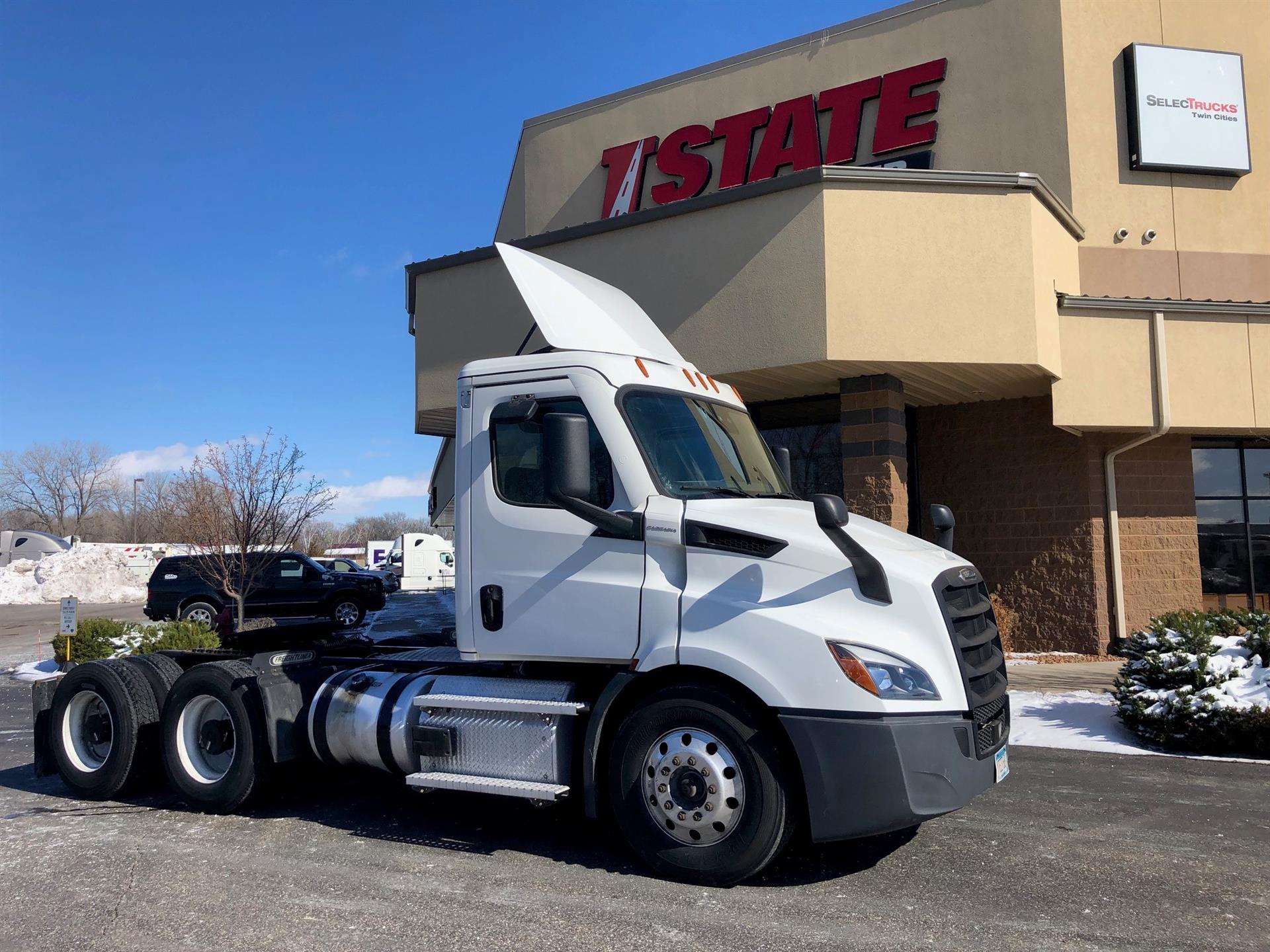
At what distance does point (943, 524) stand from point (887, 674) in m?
1.46

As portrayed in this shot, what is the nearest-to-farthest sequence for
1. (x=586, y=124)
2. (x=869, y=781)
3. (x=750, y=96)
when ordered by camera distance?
(x=869, y=781) < (x=750, y=96) < (x=586, y=124)

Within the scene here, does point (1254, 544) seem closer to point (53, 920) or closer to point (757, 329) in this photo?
point (757, 329)

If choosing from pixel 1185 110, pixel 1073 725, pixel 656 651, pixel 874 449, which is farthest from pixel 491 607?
pixel 1185 110

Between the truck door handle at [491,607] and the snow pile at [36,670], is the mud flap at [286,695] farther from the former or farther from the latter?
the snow pile at [36,670]

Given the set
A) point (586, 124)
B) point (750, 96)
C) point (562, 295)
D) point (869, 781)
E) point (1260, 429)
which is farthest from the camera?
point (586, 124)

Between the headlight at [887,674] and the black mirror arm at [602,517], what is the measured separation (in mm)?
1227

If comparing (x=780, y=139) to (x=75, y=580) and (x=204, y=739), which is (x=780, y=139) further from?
(x=75, y=580)

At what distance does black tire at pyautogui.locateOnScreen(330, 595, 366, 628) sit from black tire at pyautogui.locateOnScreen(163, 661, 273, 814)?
50.3ft

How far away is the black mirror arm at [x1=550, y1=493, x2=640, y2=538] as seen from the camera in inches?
203

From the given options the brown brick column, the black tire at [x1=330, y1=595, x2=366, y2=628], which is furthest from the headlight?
the black tire at [x1=330, y1=595, x2=366, y2=628]

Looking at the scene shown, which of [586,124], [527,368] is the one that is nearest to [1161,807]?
[527,368]

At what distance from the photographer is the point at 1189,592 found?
13312mm

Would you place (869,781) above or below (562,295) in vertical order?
below

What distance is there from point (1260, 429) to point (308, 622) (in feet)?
38.8
